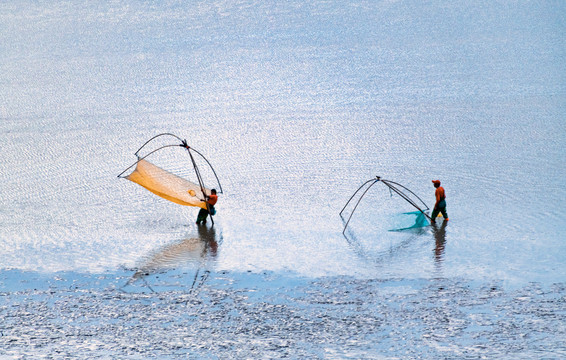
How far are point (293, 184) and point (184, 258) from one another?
16.9 feet

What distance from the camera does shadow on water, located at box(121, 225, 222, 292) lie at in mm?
15375

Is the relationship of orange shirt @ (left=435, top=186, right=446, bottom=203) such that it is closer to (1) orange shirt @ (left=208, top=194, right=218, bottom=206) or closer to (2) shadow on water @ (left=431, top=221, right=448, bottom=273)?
(2) shadow on water @ (left=431, top=221, right=448, bottom=273)

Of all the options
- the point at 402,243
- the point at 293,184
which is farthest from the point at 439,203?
the point at 293,184

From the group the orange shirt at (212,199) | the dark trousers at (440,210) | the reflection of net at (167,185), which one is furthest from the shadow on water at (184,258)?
the dark trousers at (440,210)

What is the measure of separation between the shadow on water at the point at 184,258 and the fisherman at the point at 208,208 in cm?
53

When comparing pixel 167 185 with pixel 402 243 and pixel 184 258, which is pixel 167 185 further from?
pixel 402 243

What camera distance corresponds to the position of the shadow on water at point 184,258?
15.4 metres

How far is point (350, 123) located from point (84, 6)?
75.5ft

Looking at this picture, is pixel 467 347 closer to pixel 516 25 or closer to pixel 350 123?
pixel 350 123

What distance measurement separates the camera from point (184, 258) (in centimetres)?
1617

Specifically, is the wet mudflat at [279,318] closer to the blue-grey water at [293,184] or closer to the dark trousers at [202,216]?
the blue-grey water at [293,184]

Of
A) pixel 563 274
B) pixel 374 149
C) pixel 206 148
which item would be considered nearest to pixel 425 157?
pixel 374 149

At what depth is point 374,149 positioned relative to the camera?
23047 millimetres

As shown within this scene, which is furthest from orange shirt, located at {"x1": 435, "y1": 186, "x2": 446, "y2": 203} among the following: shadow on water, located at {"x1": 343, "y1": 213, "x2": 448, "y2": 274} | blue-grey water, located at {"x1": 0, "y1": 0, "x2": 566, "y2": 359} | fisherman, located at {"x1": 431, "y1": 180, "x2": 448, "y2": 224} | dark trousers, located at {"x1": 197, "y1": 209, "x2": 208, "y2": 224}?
dark trousers, located at {"x1": 197, "y1": 209, "x2": 208, "y2": 224}
